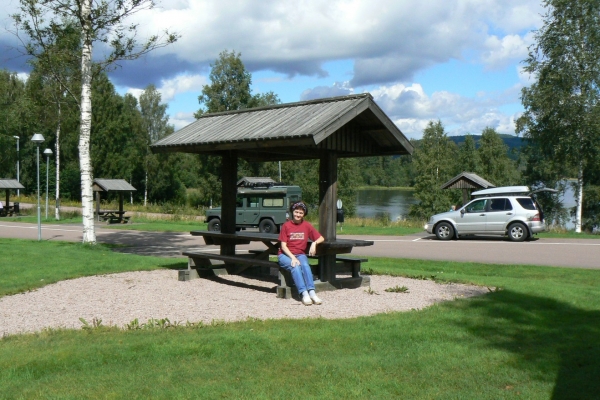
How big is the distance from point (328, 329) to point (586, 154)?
2924 cm

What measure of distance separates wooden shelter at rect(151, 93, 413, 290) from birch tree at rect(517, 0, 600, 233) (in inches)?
941

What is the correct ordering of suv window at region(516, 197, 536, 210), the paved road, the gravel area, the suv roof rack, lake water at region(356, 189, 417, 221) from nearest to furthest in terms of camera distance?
the gravel area
the paved road
suv window at region(516, 197, 536, 210)
the suv roof rack
lake water at region(356, 189, 417, 221)

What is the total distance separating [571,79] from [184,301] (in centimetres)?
2796

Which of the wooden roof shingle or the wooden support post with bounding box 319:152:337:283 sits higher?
the wooden roof shingle

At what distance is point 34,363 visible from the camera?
5.55 meters

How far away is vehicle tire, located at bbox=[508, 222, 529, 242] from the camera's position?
73.7 feet

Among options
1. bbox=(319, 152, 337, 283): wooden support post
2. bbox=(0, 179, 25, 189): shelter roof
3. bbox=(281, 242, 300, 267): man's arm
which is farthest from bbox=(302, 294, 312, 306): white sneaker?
bbox=(0, 179, 25, 189): shelter roof

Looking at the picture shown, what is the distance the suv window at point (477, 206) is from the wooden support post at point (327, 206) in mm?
14752

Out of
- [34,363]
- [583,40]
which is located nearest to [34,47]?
[34,363]

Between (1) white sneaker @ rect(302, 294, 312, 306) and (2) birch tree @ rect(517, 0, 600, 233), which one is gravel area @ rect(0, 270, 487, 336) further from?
(2) birch tree @ rect(517, 0, 600, 233)

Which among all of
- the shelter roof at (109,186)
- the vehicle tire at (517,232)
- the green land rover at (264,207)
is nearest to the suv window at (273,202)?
the green land rover at (264,207)

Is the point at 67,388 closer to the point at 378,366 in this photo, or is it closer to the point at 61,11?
the point at 378,366

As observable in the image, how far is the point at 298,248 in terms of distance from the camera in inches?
368

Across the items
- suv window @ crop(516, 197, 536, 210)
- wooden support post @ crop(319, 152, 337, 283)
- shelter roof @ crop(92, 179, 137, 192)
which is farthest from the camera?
shelter roof @ crop(92, 179, 137, 192)
